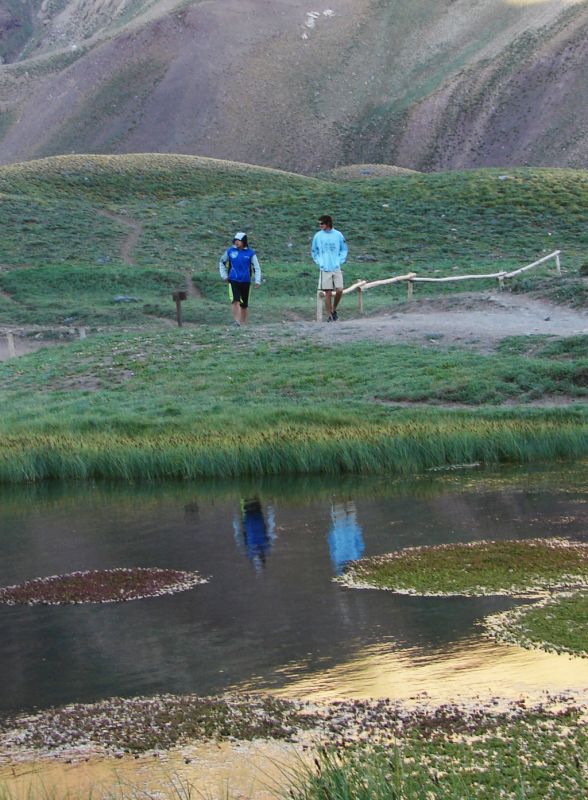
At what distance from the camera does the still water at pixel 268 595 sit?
25.6 ft

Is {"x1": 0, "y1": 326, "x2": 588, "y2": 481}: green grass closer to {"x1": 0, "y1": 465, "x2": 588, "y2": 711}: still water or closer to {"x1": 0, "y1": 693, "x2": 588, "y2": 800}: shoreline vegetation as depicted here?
{"x1": 0, "y1": 465, "x2": 588, "y2": 711}: still water

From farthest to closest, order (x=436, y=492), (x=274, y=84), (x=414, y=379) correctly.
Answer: (x=274, y=84) < (x=414, y=379) < (x=436, y=492)

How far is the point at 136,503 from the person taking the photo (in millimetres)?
14039

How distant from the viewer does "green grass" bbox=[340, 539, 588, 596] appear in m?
9.70

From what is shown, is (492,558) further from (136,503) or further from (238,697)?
(136,503)

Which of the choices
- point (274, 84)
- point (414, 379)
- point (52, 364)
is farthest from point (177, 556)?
point (274, 84)

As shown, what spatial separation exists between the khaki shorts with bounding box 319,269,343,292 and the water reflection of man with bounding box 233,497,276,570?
9.56 m

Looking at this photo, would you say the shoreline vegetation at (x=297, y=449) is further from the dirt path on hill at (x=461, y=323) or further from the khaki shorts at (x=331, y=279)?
the khaki shorts at (x=331, y=279)

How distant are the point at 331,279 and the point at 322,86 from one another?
114066 mm

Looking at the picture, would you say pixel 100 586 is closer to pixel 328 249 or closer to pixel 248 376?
pixel 248 376

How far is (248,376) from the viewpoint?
1983 centimetres

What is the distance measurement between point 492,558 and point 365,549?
1212mm

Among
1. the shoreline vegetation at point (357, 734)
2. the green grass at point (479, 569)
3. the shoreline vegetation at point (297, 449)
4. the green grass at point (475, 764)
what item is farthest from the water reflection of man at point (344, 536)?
the green grass at point (475, 764)

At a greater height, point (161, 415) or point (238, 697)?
point (161, 415)
